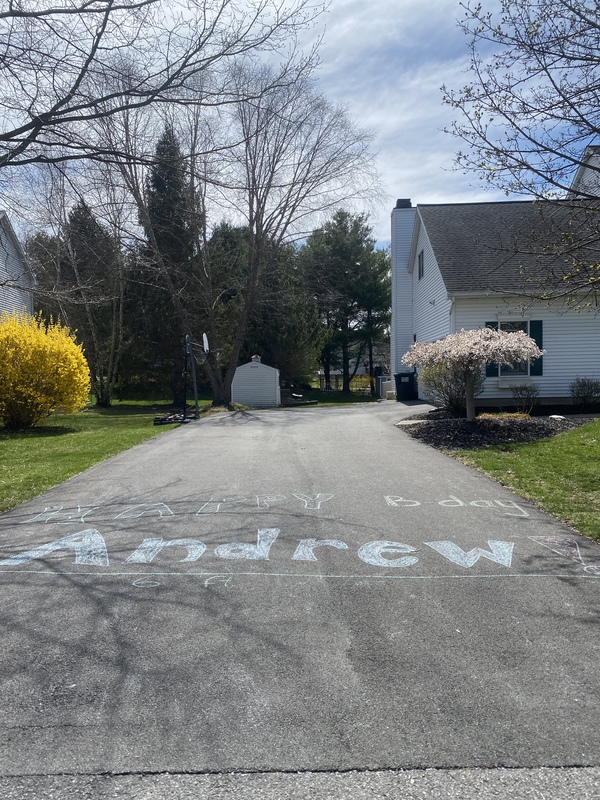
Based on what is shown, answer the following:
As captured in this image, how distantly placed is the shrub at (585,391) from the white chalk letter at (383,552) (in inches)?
577

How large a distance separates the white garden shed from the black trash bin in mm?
8024

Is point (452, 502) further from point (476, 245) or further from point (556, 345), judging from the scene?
point (476, 245)

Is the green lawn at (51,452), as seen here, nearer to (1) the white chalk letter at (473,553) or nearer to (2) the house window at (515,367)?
(1) the white chalk letter at (473,553)

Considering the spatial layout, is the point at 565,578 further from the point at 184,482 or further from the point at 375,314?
the point at 375,314

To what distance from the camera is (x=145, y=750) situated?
311 cm

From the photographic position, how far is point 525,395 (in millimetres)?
20031

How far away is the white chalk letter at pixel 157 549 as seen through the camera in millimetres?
5996

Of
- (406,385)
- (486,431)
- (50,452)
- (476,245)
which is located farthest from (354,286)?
(50,452)

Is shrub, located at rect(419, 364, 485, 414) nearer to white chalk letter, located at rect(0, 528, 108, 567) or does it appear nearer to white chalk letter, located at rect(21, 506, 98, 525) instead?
white chalk letter, located at rect(21, 506, 98, 525)

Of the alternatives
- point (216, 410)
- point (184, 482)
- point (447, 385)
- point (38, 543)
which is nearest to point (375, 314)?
point (216, 410)

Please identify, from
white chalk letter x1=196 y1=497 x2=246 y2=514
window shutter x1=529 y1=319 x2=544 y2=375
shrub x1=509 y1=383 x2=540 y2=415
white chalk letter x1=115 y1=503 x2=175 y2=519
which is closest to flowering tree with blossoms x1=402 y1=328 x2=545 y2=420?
shrub x1=509 y1=383 x2=540 y2=415

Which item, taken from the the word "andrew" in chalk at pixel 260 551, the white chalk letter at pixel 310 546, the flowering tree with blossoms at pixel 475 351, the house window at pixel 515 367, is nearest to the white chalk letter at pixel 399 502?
the the word "andrew" in chalk at pixel 260 551

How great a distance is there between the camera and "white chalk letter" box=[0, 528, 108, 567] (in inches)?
234

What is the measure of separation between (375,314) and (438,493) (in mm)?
40502
